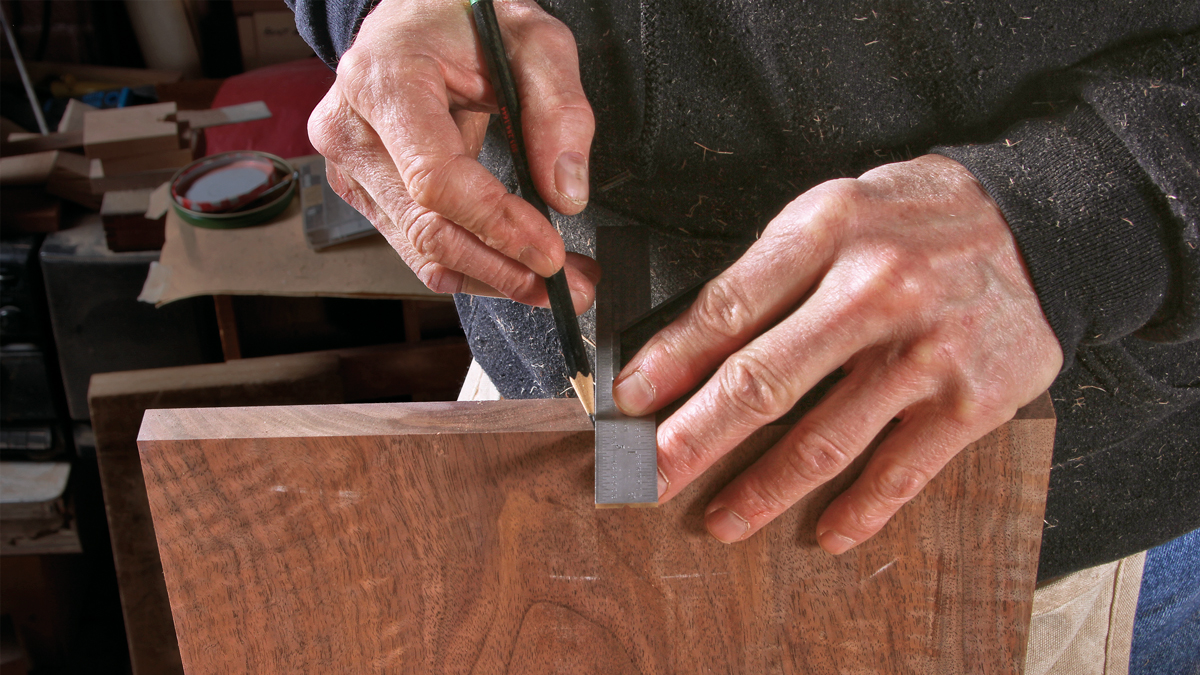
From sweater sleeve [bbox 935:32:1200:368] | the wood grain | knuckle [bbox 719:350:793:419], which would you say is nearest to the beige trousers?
sweater sleeve [bbox 935:32:1200:368]

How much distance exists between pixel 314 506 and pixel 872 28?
0.59 metres

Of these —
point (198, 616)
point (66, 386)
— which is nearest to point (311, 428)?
point (198, 616)

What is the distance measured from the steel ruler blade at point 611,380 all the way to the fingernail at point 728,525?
0.07m

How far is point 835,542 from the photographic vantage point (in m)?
0.65

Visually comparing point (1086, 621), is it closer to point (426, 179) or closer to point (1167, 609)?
point (1167, 609)

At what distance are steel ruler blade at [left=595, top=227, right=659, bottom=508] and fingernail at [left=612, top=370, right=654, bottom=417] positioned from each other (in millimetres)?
10

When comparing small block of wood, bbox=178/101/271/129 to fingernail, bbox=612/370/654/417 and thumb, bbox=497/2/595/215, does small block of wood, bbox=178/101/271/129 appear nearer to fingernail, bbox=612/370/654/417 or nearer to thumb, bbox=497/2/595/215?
thumb, bbox=497/2/595/215

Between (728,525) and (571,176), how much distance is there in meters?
0.30

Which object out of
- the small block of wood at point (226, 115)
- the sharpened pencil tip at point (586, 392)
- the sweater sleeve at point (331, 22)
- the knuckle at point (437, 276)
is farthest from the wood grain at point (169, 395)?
the sharpened pencil tip at point (586, 392)

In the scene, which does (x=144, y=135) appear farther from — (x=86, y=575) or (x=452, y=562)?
(x=452, y=562)

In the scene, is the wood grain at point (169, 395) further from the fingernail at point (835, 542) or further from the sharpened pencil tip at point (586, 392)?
the fingernail at point (835, 542)

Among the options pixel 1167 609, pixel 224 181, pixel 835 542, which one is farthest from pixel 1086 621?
pixel 224 181

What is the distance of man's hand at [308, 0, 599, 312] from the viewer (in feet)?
2.23

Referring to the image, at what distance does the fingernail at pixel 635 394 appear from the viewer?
2.09 feet
